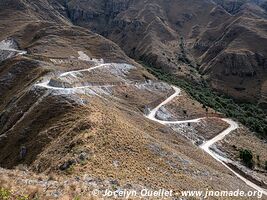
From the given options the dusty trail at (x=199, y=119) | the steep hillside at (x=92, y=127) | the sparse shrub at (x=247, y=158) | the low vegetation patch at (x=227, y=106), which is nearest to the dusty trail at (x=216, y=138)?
the dusty trail at (x=199, y=119)

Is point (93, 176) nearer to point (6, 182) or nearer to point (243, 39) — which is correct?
point (6, 182)

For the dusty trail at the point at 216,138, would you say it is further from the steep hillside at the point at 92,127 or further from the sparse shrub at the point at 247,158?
the sparse shrub at the point at 247,158

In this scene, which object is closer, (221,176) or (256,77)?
(221,176)

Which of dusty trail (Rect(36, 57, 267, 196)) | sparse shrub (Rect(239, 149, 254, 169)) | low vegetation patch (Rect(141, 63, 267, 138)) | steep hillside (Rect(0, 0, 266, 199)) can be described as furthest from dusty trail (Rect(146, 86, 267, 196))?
low vegetation patch (Rect(141, 63, 267, 138))

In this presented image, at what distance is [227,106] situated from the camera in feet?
425

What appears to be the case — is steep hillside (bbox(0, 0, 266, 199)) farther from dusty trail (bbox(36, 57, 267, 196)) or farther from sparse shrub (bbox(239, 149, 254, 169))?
sparse shrub (bbox(239, 149, 254, 169))

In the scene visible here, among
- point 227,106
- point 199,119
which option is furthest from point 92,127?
point 227,106

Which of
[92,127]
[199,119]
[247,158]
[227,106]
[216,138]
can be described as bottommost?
[227,106]

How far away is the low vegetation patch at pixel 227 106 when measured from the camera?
10725cm

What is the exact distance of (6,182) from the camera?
23875mm

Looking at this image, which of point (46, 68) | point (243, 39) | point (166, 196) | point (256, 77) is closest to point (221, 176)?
point (166, 196)

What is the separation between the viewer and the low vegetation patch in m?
107

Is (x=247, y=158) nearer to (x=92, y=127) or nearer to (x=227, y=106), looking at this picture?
(x=92, y=127)

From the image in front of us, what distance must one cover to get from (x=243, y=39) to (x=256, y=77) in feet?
99.6
